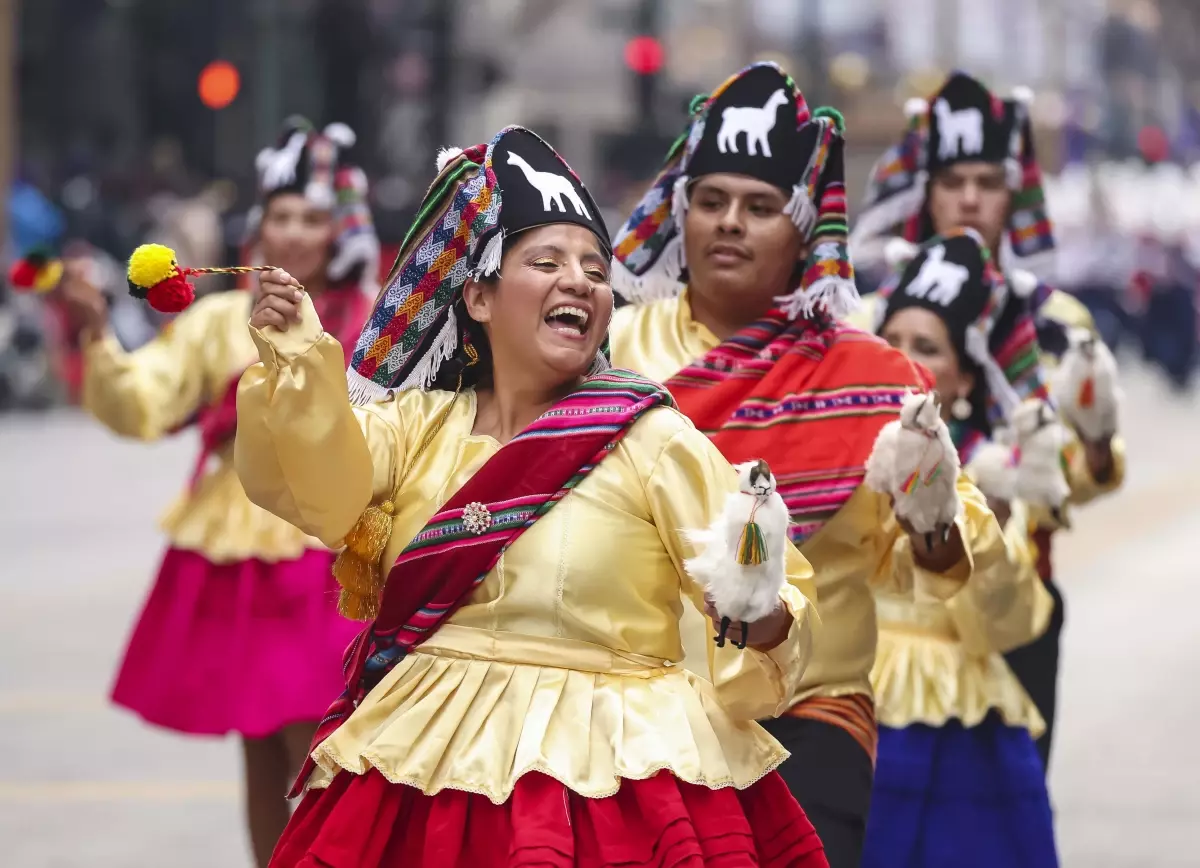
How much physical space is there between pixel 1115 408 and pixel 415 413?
2.66 meters

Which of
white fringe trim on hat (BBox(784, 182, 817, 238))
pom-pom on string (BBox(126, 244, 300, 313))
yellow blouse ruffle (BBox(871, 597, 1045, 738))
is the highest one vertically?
pom-pom on string (BBox(126, 244, 300, 313))

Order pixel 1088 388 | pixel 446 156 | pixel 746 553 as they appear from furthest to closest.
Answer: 1. pixel 1088 388
2. pixel 446 156
3. pixel 746 553

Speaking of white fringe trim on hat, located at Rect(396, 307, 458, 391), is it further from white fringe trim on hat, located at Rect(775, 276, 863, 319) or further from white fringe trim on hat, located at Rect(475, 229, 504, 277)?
white fringe trim on hat, located at Rect(775, 276, 863, 319)

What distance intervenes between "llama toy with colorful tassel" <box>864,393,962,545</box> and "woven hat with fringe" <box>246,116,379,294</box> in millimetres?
3130

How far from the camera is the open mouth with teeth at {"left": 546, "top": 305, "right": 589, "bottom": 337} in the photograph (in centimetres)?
406

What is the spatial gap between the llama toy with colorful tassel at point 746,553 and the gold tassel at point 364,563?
0.61 m

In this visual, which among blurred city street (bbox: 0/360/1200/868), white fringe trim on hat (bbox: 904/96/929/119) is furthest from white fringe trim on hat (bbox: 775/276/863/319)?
blurred city street (bbox: 0/360/1200/868)

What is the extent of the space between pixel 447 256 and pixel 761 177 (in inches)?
49.0

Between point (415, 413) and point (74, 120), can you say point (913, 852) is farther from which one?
point (74, 120)

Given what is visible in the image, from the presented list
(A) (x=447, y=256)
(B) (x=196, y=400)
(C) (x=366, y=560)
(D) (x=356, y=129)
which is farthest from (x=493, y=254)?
(D) (x=356, y=129)

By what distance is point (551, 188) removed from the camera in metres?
4.12

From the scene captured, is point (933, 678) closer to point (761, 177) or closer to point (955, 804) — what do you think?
point (955, 804)

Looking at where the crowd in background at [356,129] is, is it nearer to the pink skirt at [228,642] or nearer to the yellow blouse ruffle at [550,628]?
the pink skirt at [228,642]

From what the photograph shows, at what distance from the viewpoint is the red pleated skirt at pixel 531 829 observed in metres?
3.73
